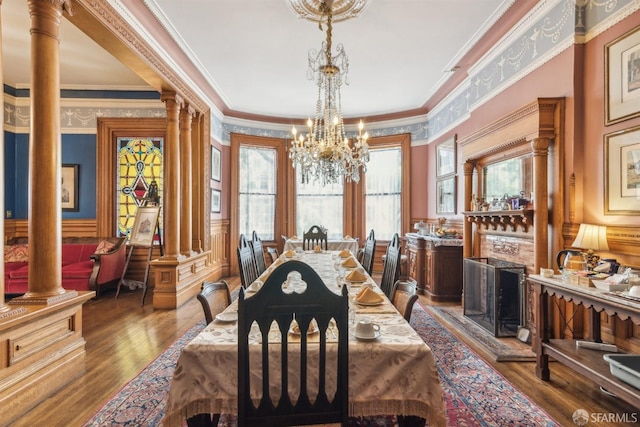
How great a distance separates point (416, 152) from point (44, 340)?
628 cm

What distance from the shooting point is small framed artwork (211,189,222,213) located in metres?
6.33

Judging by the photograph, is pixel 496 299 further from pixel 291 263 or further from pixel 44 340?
pixel 44 340

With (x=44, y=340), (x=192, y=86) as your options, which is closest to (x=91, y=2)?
(x=192, y=86)

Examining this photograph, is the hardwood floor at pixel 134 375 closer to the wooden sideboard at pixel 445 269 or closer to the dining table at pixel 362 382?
the dining table at pixel 362 382

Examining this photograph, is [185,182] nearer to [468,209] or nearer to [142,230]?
[142,230]

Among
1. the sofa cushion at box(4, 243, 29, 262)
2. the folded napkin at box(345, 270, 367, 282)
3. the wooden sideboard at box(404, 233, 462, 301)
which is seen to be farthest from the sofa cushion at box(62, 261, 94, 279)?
the wooden sideboard at box(404, 233, 462, 301)

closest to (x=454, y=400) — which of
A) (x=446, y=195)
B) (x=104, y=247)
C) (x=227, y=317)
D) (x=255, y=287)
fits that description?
(x=255, y=287)

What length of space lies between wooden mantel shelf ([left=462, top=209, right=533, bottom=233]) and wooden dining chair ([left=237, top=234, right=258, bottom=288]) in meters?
2.58

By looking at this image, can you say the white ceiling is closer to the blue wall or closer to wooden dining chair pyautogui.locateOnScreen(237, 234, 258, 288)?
the blue wall

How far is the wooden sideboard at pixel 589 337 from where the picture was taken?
74.0 inches

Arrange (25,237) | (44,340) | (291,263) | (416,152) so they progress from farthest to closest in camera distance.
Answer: (416,152) < (25,237) < (44,340) < (291,263)

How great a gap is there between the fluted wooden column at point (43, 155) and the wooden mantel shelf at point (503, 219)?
12.7 feet

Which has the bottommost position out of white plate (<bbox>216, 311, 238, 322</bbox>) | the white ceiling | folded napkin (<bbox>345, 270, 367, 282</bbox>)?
white plate (<bbox>216, 311, 238, 322</bbox>)

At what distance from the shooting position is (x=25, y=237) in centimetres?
582
